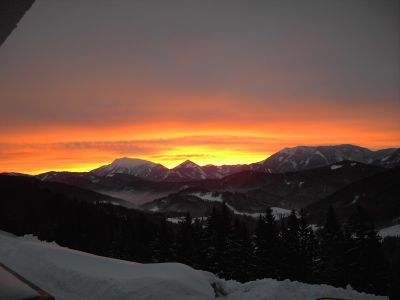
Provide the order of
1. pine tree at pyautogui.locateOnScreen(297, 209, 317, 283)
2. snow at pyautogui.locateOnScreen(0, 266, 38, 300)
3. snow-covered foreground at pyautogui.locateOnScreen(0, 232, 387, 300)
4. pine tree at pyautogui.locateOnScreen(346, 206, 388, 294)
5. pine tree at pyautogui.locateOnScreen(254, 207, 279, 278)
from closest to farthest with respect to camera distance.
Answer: snow at pyautogui.locateOnScreen(0, 266, 38, 300)
snow-covered foreground at pyautogui.locateOnScreen(0, 232, 387, 300)
pine tree at pyautogui.locateOnScreen(346, 206, 388, 294)
pine tree at pyautogui.locateOnScreen(297, 209, 317, 283)
pine tree at pyautogui.locateOnScreen(254, 207, 279, 278)

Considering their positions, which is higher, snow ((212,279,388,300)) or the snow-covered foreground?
the snow-covered foreground

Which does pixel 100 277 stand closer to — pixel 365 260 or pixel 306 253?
pixel 365 260

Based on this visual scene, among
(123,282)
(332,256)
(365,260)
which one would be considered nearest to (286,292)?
(123,282)

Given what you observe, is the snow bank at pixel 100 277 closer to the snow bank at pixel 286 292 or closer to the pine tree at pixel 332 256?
the snow bank at pixel 286 292

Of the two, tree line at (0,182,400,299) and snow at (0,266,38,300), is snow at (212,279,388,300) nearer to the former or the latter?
tree line at (0,182,400,299)

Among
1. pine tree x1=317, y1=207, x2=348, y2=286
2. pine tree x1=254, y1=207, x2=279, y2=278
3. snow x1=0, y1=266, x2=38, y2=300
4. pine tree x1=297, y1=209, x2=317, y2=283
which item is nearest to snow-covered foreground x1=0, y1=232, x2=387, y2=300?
snow x1=0, y1=266, x2=38, y2=300

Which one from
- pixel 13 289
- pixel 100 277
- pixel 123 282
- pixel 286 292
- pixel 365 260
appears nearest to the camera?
pixel 13 289

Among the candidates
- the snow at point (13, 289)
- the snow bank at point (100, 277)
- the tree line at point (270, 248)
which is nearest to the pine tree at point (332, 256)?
the tree line at point (270, 248)

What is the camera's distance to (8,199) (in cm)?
8819

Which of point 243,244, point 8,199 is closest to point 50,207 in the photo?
point 8,199

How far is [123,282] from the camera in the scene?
47.6 feet

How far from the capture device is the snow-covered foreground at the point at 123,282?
560 inches

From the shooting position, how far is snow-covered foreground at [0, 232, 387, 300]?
14234 millimetres

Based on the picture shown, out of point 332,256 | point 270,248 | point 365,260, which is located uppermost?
point 365,260
